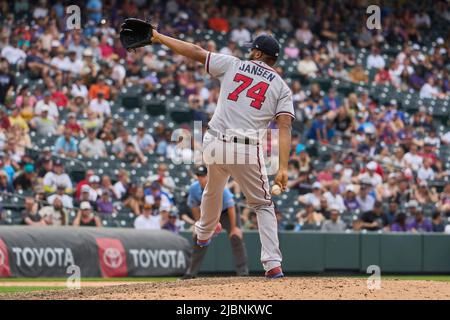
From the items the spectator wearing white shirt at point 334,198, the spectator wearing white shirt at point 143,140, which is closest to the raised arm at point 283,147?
the spectator wearing white shirt at point 334,198

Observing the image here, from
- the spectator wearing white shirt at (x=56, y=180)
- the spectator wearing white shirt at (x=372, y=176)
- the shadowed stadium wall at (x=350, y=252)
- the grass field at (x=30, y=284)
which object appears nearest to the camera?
the grass field at (x=30, y=284)

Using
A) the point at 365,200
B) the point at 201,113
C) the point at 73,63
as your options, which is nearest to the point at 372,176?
the point at 365,200

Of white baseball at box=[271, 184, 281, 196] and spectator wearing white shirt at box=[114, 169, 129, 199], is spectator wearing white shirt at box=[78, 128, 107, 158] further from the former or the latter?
white baseball at box=[271, 184, 281, 196]

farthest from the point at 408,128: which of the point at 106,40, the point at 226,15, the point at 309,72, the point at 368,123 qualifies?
the point at 106,40

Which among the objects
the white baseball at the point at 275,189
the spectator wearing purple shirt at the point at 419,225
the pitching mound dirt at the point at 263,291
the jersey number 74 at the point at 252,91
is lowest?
the spectator wearing purple shirt at the point at 419,225

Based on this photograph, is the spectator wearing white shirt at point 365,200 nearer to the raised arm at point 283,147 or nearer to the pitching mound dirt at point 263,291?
the pitching mound dirt at point 263,291

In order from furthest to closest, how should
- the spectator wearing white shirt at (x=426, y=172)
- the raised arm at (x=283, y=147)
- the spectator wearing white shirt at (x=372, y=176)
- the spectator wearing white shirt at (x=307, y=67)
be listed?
the spectator wearing white shirt at (x=307, y=67)
the spectator wearing white shirt at (x=426, y=172)
the spectator wearing white shirt at (x=372, y=176)
the raised arm at (x=283, y=147)
